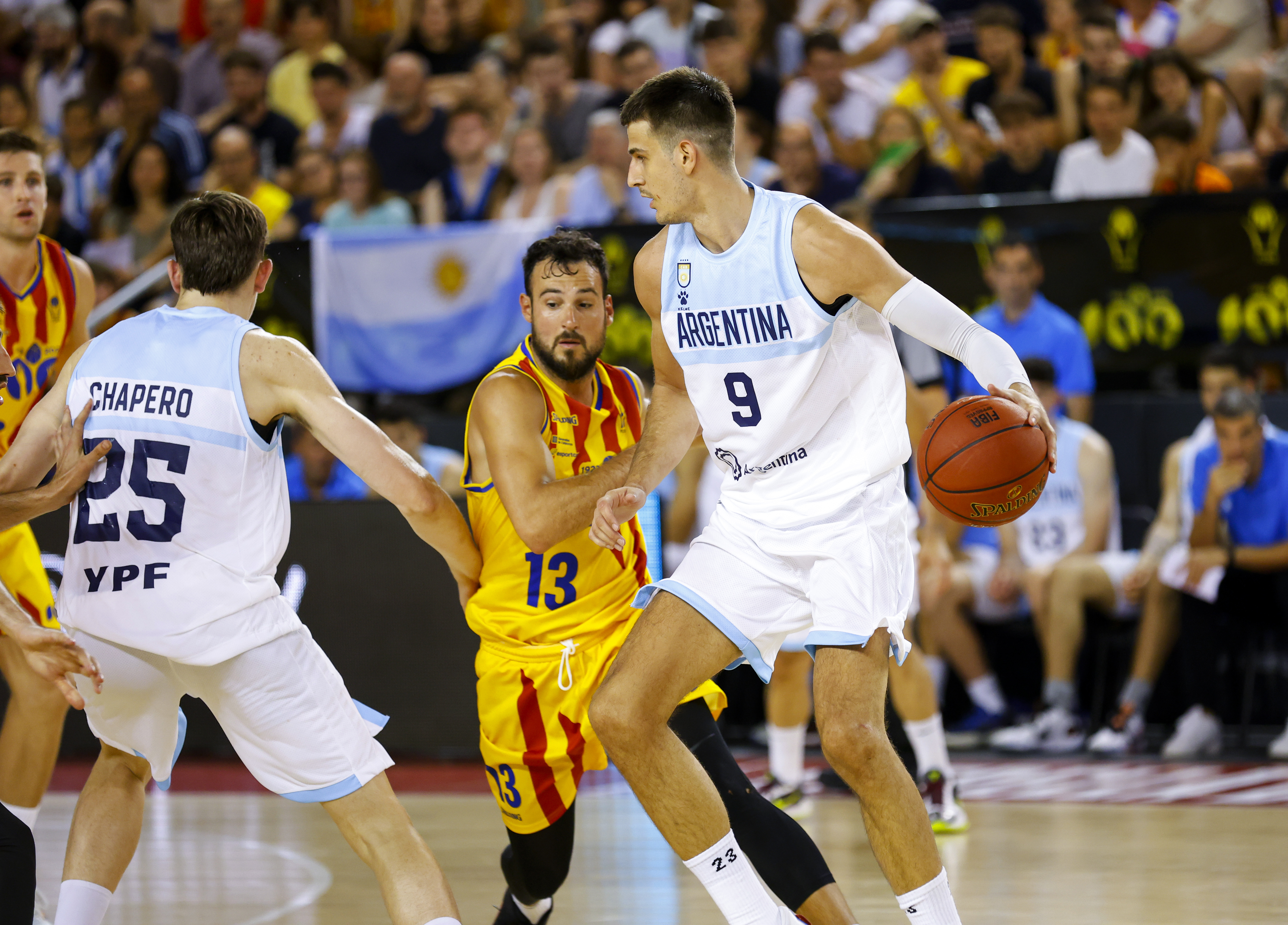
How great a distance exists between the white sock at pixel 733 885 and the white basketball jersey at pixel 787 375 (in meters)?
0.85

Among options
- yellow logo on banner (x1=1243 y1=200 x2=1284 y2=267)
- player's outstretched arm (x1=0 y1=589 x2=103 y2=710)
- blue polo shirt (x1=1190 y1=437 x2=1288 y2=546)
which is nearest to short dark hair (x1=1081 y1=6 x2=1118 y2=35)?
yellow logo on banner (x1=1243 y1=200 x2=1284 y2=267)

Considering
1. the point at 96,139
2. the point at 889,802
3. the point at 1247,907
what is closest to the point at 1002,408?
the point at 889,802

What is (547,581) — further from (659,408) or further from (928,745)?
(928,745)

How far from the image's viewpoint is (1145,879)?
17.6ft

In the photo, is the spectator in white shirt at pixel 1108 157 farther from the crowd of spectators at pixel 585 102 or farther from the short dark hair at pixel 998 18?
the short dark hair at pixel 998 18

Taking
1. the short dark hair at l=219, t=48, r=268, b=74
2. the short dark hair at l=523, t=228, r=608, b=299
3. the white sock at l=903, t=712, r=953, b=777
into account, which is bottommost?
the white sock at l=903, t=712, r=953, b=777

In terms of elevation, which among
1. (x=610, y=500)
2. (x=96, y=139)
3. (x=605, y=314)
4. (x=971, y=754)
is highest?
(x=96, y=139)

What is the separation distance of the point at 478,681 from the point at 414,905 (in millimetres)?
990

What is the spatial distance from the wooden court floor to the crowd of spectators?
4.11 m

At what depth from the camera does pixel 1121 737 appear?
25.8ft

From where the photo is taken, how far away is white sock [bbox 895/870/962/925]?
364cm

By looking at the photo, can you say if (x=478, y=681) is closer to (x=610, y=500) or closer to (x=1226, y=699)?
(x=610, y=500)

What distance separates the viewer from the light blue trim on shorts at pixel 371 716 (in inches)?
153

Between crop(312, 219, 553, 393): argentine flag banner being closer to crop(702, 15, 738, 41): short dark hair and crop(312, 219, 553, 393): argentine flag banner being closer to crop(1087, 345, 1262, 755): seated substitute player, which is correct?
crop(702, 15, 738, 41): short dark hair
